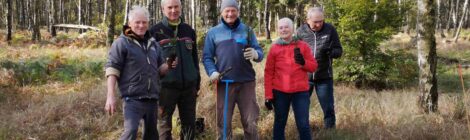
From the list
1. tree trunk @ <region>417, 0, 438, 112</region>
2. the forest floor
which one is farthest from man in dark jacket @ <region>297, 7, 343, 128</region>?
tree trunk @ <region>417, 0, 438, 112</region>

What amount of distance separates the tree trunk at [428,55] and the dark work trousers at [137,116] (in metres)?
4.26

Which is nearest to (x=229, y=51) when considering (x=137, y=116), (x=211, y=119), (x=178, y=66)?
(x=178, y=66)

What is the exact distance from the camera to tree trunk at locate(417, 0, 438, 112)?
6438 millimetres

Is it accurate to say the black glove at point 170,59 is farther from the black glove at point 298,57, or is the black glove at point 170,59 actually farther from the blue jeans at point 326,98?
the blue jeans at point 326,98

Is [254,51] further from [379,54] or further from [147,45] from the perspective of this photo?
[379,54]

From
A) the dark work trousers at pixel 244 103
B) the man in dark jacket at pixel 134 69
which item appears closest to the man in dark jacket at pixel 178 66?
the dark work trousers at pixel 244 103

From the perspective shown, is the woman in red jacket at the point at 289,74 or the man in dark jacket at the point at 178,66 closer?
the man in dark jacket at the point at 178,66

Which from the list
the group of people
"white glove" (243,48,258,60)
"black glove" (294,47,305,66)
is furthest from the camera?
"black glove" (294,47,305,66)

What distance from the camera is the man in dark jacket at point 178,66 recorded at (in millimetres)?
4719

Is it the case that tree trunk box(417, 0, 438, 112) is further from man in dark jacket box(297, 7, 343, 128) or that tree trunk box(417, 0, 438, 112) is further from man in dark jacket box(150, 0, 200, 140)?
man in dark jacket box(150, 0, 200, 140)

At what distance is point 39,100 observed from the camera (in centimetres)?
753

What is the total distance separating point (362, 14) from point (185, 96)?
24.2 feet

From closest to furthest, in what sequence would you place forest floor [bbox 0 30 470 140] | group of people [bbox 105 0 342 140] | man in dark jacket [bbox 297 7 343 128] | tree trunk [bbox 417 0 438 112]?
group of people [bbox 105 0 342 140]
forest floor [bbox 0 30 470 140]
man in dark jacket [bbox 297 7 343 128]
tree trunk [bbox 417 0 438 112]

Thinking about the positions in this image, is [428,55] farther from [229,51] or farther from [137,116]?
[137,116]
